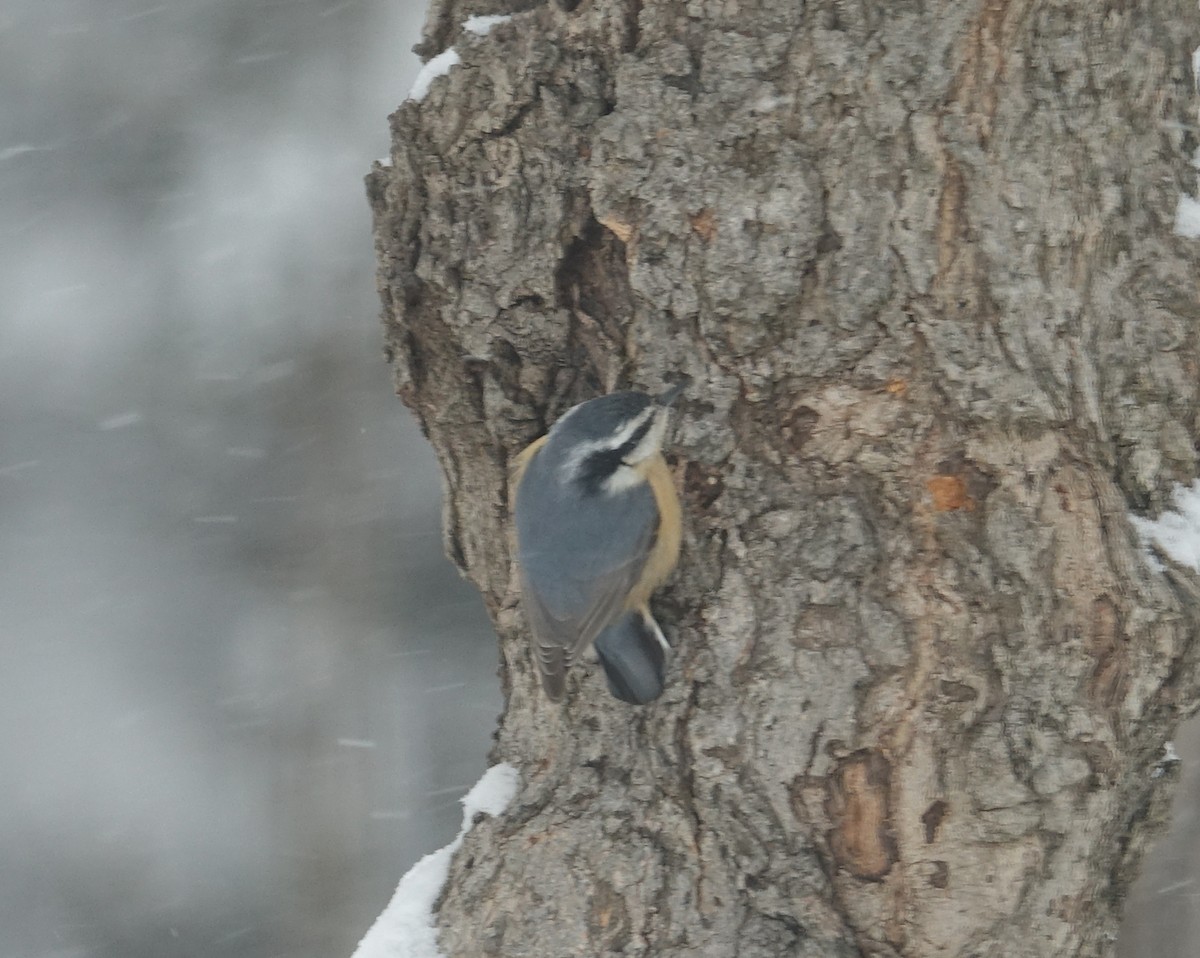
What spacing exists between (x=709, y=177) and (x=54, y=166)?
398 cm

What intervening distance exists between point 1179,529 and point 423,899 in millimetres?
1516

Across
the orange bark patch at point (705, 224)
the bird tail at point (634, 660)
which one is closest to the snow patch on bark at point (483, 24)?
the orange bark patch at point (705, 224)

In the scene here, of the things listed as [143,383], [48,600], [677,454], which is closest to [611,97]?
[677,454]

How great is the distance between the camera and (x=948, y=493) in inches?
88.9

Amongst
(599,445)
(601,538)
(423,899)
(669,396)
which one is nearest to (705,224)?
(669,396)

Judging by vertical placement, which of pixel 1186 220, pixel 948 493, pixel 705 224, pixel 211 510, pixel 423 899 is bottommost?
pixel 211 510

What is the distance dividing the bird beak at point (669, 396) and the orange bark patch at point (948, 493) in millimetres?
454

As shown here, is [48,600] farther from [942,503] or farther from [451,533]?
[942,503]

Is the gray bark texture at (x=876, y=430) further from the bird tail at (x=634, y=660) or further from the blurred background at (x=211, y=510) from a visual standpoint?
the blurred background at (x=211, y=510)

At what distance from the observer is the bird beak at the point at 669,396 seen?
2.37 meters

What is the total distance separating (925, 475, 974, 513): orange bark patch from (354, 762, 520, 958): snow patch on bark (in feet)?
3.18

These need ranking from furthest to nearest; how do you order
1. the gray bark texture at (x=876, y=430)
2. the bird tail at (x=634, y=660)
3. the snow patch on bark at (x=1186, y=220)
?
the bird tail at (x=634, y=660) → the snow patch on bark at (x=1186, y=220) → the gray bark texture at (x=876, y=430)

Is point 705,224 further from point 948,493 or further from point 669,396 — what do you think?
point 948,493

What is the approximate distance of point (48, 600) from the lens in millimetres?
5754
